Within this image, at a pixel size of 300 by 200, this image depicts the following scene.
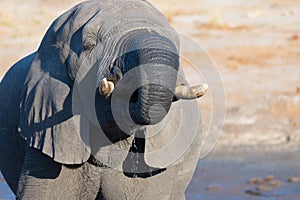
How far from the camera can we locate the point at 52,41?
10.5ft

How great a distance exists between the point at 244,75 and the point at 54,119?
21.1 feet

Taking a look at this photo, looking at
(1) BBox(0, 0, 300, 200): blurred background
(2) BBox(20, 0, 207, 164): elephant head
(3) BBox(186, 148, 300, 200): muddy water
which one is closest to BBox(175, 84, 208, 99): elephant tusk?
(2) BBox(20, 0, 207, 164): elephant head

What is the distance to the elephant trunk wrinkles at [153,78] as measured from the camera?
8.78 feet

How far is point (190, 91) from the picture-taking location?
279 cm

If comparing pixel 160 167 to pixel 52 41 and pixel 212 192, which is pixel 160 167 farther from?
pixel 212 192

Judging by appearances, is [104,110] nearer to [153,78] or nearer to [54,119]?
[54,119]

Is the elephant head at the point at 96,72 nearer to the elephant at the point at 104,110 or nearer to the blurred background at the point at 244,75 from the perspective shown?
the elephant at the point at 104,110

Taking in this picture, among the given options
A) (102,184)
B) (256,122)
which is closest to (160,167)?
(102,184)

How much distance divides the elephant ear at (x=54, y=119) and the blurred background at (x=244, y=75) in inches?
19.1

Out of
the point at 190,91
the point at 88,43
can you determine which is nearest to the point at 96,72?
the point at 88,43

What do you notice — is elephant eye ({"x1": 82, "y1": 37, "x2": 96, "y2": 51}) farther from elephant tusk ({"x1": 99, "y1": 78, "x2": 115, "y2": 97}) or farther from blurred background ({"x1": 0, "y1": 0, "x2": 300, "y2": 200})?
blurred background ({"x1": 0, "y1": 0, "x2": 300, "y2": 200})

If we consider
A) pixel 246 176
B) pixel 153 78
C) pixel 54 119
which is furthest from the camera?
pixel 246 176

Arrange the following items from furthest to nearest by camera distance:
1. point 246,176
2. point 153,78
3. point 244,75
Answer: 1. point 244,75
2. point 246,176
3. point 153,78

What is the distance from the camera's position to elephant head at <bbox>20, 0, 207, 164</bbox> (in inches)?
107
